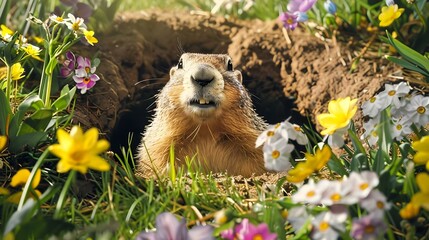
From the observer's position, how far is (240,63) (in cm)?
623

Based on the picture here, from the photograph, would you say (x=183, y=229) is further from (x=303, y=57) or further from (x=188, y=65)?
(x=303, y=57)

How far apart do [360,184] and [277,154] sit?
19.2 inches

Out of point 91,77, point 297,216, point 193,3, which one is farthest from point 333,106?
point 193,3

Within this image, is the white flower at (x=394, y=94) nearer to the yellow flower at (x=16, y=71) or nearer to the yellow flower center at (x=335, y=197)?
the yellow flower center at (x=335, y=197)

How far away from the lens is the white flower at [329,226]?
278cm

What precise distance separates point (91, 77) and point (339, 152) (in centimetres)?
181

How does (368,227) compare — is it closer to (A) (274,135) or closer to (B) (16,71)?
(A) (274,135)

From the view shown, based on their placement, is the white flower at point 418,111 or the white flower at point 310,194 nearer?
the white flower at point 310,194

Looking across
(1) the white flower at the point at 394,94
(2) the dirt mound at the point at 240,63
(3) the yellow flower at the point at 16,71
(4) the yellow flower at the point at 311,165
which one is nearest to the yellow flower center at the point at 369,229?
(4) the yellow flower at the point at 311,165

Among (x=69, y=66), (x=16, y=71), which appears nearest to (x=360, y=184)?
(x=16, y=71)

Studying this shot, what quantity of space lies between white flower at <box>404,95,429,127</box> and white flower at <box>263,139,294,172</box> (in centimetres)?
77

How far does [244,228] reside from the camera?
287cm

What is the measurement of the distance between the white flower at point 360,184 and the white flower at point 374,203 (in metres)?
0.03

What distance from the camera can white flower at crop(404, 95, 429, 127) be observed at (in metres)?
3.62
